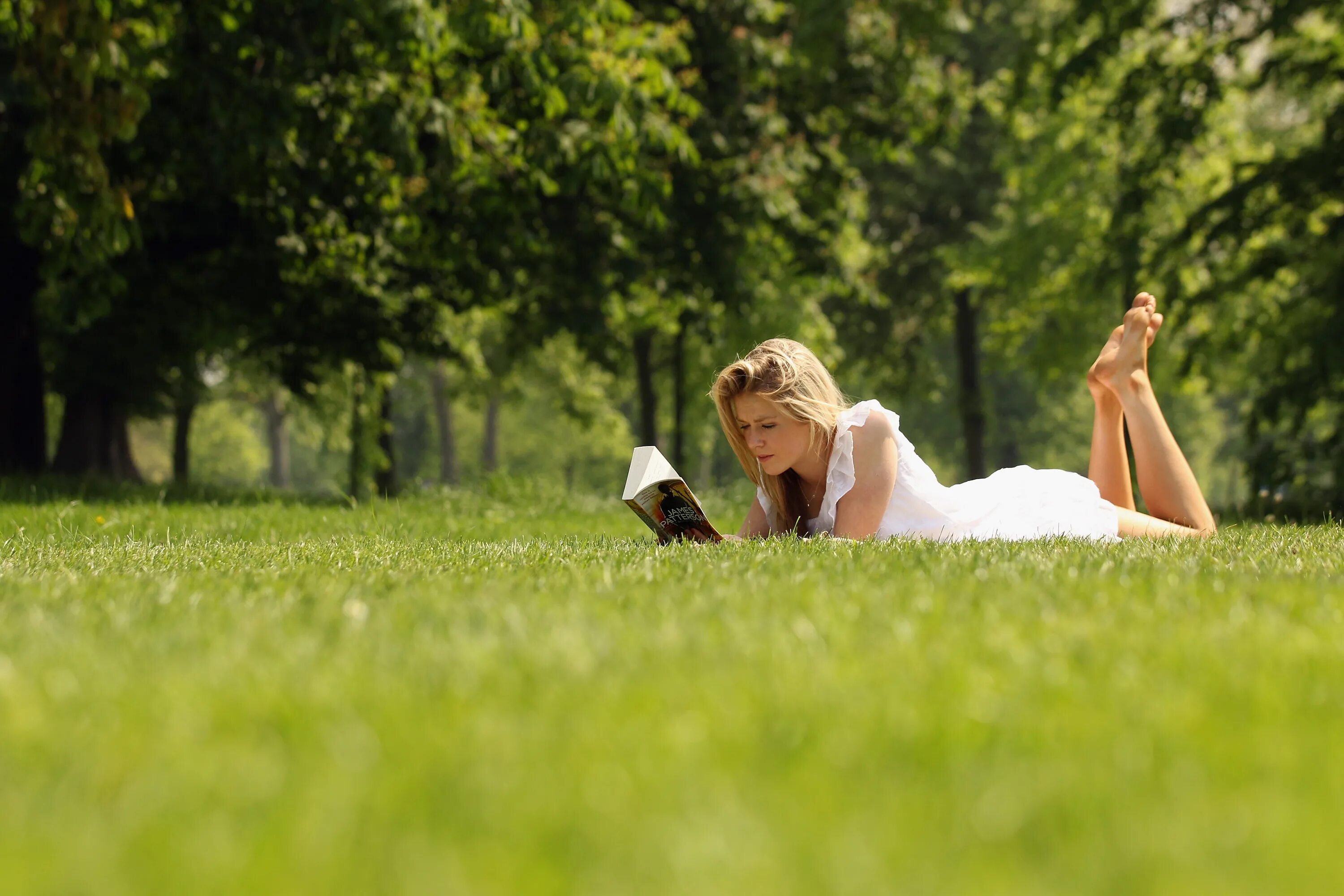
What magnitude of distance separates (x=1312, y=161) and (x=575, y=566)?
13.2 meters

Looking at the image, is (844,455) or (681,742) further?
(844,455)

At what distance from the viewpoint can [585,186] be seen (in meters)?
15.6

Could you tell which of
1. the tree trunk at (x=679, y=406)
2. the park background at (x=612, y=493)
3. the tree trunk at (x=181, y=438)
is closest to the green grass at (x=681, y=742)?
the park background at (x=612, y=493)

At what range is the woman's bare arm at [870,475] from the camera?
6352mm

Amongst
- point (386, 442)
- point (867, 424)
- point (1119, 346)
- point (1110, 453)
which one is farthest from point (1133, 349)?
point (386, 442)

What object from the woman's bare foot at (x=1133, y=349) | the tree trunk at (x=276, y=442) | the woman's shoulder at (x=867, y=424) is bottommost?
the tree trunk at (x=276, y=442)

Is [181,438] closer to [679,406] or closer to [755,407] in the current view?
[679,406]

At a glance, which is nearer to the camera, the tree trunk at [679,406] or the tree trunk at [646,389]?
the tree trunk at [679,406]

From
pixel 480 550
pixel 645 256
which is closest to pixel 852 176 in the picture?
pixel 645 256

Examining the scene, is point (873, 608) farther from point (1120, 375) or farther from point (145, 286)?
point (145, 286)

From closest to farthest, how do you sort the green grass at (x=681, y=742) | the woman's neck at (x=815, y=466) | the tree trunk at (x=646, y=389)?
the green grass at (x=681, y=742), the woman's neck at (x=815, y=466), the tree trunk at (x=646, y=389)

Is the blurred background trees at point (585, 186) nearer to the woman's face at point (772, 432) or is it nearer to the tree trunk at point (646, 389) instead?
the tree trunk at point (646, 389)

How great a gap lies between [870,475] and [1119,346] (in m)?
2.12

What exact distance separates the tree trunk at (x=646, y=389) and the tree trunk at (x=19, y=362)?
595 inches
